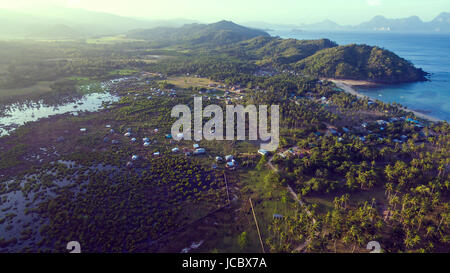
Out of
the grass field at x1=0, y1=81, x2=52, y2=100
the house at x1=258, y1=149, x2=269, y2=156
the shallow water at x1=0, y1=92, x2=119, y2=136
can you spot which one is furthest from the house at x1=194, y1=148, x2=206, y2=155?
the grass field at x1=0, y1=81, x2=52, y2=100

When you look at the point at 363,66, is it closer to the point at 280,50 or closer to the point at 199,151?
the point at 280,50

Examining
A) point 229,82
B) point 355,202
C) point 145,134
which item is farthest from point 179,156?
point 229,82

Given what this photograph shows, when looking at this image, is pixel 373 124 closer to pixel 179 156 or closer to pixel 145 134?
pixel 179 156

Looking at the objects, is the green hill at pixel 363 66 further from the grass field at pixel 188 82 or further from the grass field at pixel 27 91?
the grass field at pixel 27 91

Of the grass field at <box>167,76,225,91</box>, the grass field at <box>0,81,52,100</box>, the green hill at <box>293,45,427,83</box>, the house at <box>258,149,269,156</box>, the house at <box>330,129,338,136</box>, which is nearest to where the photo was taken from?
the house at <box>258,149,269,156</box>

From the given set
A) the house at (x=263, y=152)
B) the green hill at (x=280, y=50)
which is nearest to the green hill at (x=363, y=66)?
the green hill at (x=280, y=50)

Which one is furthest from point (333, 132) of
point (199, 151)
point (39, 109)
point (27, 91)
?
point (27, 91)

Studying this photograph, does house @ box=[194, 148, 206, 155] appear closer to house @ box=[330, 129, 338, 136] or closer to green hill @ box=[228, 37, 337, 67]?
house @ box=[330, 129, 338, 136]

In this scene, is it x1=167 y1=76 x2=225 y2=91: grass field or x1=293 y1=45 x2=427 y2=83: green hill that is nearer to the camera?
x1=167 y1=76 x2=225 y2=91: grass field
